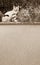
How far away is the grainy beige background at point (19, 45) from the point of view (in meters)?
1.49

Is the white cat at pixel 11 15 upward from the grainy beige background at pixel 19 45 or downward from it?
upward

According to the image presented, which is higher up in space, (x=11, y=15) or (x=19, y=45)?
(x=11, y=15)

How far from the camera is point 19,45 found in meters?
1.50

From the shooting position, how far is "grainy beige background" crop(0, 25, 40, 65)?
1.49 m

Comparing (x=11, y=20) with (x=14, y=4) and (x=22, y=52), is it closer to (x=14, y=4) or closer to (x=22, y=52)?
(x=14, y=4)

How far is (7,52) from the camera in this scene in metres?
1.51

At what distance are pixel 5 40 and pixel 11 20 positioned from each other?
225mm

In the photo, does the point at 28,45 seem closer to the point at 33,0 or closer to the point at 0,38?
the point at 0,38

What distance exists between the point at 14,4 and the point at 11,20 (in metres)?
0.19

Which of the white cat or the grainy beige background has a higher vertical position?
the white cat

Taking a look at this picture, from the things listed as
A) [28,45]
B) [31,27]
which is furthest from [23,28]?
[28,45]

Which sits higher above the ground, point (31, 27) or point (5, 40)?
point (31, 27)

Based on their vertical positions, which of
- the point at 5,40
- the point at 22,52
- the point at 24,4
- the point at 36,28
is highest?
the point at 24,4

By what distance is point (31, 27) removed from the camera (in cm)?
149
